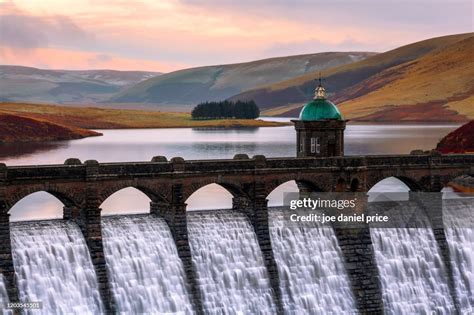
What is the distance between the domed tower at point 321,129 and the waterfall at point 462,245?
1281cm

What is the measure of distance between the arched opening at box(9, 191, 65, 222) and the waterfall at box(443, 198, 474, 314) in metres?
42.5

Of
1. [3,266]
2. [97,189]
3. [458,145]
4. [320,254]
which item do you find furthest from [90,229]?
[458,145]

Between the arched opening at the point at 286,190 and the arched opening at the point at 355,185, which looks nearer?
the arched opening at the point at 355,185

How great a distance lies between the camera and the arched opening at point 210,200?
10619cm

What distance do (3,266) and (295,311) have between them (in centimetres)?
2459

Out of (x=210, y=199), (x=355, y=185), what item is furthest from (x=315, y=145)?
(x=210, y=199)

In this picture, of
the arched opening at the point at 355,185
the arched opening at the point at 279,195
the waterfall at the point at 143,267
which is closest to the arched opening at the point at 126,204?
the arched opening at the point at 279,195

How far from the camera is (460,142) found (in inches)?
6865

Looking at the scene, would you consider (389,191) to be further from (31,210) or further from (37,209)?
(31,210)

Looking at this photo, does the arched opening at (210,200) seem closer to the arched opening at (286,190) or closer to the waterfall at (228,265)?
the arched opening at (286,190)

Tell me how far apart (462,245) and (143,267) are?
33.1m

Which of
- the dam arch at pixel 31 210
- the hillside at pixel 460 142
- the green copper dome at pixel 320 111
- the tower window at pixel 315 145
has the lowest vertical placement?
the dam arch at pixel 31 210

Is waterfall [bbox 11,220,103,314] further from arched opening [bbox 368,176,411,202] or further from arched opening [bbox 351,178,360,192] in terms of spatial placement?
arched opening [bbox 368,176,411,202]

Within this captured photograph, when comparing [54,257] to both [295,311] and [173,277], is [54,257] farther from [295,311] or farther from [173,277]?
[295,311]
